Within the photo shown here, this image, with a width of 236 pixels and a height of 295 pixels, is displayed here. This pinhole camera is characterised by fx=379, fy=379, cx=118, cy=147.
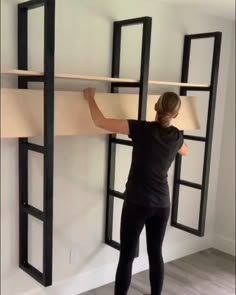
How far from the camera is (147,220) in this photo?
8.84 feet

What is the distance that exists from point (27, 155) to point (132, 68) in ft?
3.95

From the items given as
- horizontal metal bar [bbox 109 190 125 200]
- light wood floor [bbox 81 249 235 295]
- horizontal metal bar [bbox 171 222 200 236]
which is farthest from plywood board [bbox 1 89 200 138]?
light wood floor [bbox 81 249 235 295]

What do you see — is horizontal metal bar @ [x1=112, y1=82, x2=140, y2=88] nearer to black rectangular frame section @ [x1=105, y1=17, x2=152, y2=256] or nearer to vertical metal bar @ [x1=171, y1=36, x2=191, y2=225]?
black rectangular frame section @ [x1=105, y1=17, x2=152, y2=256]

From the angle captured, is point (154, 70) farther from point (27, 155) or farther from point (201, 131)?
point (27, 155)

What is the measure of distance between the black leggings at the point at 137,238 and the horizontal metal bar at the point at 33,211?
1.86ft

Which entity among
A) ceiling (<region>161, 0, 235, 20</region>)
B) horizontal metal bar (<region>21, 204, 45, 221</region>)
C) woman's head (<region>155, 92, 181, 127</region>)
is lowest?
horizontal metal bar (<region>21, 204, 45, 221</region>)

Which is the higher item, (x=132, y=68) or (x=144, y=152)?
(x=132, y=68)

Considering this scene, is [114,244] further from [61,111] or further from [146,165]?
[61,111]

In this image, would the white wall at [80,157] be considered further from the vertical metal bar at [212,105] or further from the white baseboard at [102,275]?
the vertical metal bar at [212,105]

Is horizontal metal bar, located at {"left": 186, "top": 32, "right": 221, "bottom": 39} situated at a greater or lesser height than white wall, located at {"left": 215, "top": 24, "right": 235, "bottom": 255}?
greater

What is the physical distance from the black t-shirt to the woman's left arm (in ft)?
0.17

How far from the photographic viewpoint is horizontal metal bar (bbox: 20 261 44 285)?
8.32 ft

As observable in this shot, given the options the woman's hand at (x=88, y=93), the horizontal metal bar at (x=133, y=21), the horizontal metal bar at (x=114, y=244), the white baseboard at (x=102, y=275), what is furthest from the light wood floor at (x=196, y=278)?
the horizontal metal bar at (x=133, y=21)

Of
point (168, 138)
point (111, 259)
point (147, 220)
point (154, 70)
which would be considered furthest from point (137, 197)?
point (154, 70)
